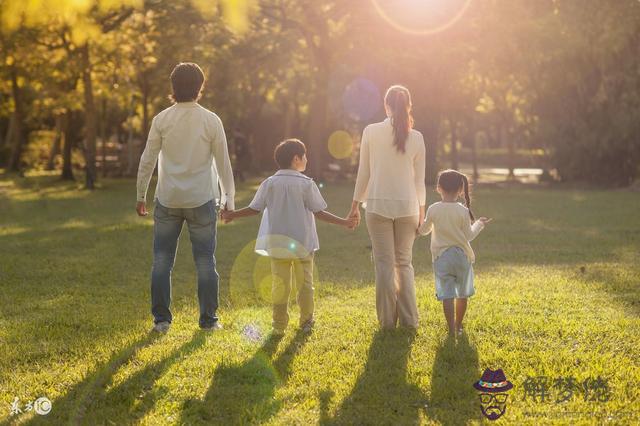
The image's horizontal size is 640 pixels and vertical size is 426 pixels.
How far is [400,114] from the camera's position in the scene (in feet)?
22.2

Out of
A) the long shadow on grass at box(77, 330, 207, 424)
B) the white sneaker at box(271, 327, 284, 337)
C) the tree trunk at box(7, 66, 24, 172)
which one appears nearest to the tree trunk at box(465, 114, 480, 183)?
the tree trunk at box(7, 66, 24, 172)

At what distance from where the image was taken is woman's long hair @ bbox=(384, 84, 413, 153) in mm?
6742

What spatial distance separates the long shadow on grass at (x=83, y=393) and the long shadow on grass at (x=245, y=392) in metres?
0.68

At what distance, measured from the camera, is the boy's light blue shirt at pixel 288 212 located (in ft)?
22.3

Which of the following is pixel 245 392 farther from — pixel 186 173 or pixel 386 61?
pixel 386 61

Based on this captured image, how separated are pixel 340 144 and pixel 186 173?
42957mm

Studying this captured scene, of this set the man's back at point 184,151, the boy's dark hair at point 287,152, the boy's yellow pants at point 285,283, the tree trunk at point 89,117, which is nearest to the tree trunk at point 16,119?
the tree trunk at point 89,117

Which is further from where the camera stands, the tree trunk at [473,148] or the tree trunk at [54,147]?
the tree trunk at [54,147]

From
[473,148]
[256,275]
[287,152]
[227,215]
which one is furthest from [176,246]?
[473,148]

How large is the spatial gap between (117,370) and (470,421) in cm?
268

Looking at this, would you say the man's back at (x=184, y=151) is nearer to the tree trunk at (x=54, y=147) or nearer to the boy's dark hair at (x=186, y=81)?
the boy's dark hair at (x=186, y=81)

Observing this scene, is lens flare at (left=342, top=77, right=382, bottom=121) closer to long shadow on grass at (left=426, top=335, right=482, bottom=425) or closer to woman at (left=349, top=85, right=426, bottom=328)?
woman at (left=349, top=85, right=426, bottom=328)

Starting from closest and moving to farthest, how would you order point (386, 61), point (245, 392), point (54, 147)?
point (245, 392) → point (386, 61) → point (54, 147)

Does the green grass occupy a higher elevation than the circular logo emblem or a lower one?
lower
